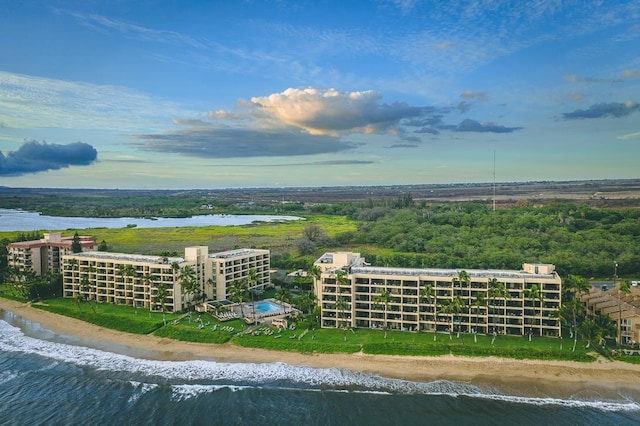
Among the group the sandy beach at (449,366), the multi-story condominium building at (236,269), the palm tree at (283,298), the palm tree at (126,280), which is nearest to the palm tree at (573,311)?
the sandy beach at (449,366)

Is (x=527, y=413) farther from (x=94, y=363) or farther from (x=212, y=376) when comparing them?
(x=94, y=363)

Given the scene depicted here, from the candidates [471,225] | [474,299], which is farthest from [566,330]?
[471,225]

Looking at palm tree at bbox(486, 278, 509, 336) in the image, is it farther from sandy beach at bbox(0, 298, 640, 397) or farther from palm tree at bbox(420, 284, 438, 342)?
sandy beach at bbox(0, 298, 640, 397)

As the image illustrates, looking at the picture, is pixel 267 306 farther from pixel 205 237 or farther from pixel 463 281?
pixel 205 237

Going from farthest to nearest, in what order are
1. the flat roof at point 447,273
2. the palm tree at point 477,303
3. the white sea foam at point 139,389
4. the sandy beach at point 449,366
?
the flat roof at point 447,273 < the palm tree at point 477,303 < the sandy beach at point 449,366 < the white sea foam at point 139,389

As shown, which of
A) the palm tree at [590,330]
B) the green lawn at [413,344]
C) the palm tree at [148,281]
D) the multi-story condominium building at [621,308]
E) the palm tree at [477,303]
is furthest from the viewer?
the palm tree at [148,281]

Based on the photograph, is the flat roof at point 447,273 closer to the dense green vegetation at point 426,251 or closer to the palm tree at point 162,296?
the dense green vegetation at point 426,251
